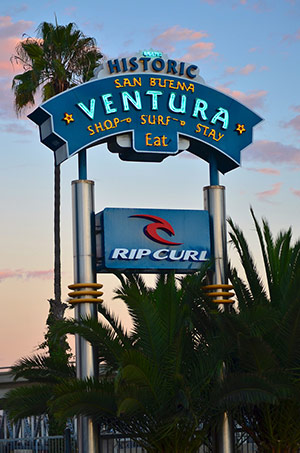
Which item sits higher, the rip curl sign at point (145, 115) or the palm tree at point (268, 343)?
the rip curl sign at point (145, 115)

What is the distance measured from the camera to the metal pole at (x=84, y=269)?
19.5 meters

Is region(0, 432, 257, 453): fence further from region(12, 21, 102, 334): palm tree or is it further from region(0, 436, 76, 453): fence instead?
region(12, 21, 102, 334): palm tree

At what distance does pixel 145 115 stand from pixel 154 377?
6.22 metres

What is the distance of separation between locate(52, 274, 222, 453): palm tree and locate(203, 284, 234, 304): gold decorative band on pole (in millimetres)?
922

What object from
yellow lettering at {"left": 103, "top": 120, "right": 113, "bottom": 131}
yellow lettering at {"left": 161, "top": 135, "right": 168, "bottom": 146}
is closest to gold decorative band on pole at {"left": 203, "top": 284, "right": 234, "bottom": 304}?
yellow lettering at {"left": 161, "top": 135, "right": 168, "bottom": 146}

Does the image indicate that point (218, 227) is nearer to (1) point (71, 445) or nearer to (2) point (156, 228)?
(2) point (156, 228)

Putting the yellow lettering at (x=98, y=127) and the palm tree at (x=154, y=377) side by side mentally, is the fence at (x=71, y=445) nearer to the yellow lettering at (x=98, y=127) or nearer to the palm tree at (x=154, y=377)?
the palm tree at (x=154, y=377)

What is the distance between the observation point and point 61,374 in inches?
824

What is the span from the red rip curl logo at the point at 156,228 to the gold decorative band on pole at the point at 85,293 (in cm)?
172

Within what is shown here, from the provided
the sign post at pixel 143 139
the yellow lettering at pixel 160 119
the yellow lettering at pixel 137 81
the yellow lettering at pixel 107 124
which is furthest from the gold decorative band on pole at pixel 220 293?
the yellow lettering at pixel 137 81

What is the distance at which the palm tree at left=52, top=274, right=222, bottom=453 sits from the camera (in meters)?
18.4

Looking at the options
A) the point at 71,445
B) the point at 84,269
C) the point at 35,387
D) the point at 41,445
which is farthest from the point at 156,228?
the point at 71,445

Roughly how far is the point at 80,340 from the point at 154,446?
8.99 ft

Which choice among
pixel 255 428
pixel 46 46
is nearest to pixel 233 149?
pixel 255 428
